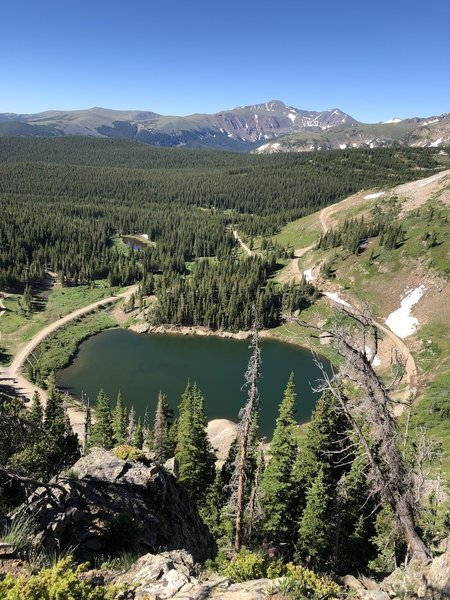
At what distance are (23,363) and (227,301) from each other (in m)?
49.9

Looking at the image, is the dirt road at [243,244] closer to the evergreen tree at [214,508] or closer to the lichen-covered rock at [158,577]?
the evergreen tree at [214,508]

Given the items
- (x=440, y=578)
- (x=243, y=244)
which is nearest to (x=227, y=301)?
(x=243, y=244)

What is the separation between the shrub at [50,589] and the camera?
8578 millimetres

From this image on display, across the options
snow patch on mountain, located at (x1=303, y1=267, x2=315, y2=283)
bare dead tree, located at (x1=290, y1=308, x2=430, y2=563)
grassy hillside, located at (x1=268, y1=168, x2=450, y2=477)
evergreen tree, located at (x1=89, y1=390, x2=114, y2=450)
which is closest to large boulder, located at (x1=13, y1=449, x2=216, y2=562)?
bare dead tree, located at (x1=290, y1=308, x2=430, y2=563)

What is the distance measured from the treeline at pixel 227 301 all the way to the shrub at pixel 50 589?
91.3 m

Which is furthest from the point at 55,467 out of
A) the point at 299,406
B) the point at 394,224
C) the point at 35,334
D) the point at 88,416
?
the point at 394,224

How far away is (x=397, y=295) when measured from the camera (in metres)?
96.3

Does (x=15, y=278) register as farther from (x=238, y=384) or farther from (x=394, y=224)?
(x=394, y=224)

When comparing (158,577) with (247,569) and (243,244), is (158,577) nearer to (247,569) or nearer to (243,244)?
(247,569)

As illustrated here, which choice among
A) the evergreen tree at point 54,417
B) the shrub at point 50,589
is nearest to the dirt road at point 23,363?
the evergreen tree at point 54,417

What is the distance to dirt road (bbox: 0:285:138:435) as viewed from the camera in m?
66.4

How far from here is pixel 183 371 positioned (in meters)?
85.2

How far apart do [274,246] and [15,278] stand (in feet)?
292

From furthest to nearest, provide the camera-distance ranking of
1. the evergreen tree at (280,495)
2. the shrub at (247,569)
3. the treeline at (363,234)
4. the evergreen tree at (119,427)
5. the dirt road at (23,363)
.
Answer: the treeline at (363,234) < the dirt road at (23,363) < the evergreen tree at (119,427) < the evergreen tree at (280,495) < the shrub at (247,569)
